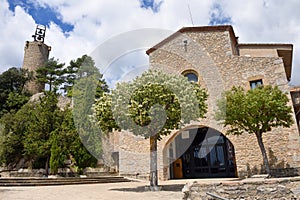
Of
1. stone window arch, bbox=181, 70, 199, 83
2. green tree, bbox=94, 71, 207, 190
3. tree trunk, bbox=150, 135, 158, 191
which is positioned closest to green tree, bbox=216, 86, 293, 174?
green tree, bbox=94, 71, 207, 190

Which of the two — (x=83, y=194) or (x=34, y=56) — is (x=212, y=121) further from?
(x=34, y=56)

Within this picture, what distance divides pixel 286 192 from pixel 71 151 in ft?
45.0

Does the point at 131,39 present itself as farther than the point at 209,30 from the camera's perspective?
No

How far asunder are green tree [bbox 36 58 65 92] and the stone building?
687 inches

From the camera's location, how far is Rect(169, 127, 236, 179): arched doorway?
15570mm

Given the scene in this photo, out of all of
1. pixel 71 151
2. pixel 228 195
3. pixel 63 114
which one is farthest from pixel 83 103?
pixel 228 195

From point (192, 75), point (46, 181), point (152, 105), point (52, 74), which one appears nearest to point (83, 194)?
point (152, 105)

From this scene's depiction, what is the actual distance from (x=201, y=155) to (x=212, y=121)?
3.38m

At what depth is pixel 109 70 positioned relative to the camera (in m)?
11.7

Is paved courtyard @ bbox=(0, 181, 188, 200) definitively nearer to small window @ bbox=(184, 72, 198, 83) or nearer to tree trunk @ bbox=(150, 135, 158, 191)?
tree trunk @ bbox=(150, 135, 158, 191)

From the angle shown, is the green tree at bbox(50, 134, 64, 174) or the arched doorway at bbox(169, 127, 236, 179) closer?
the arched doorway at bbox(169, 127, 236, 179)

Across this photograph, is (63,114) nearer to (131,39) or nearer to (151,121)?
(131,39)

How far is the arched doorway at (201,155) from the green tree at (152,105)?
737 centimetres

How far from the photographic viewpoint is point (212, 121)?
14078 millimetres
